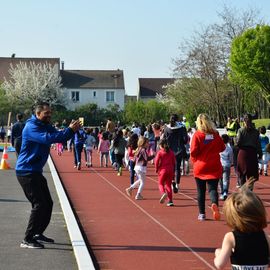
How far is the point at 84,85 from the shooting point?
310 feet

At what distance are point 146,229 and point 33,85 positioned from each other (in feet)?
256

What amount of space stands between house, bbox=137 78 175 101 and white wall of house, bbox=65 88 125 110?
17805mm

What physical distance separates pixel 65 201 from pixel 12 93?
244 feet

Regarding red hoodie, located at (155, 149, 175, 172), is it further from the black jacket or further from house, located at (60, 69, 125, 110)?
house, located at (60, 69, 125, 110)

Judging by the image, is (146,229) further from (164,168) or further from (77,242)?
(164,168)

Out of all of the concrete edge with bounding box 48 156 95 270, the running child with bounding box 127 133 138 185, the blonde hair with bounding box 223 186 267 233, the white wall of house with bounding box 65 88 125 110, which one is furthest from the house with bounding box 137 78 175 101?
the blonde hair with bounding box 223 186 267 233

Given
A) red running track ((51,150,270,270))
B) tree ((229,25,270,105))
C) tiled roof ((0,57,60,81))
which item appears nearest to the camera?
red running track ((51,150,270,270))

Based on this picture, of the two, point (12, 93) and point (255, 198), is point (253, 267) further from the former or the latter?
point (12, 93)

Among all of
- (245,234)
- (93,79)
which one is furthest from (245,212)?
(93,79)

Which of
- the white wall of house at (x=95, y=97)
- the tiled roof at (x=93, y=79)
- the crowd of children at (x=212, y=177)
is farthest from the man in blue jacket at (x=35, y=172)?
the tiled roof at (x=93, y=79)

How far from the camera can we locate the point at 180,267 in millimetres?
7473

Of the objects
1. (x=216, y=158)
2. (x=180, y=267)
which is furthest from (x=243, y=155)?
(x=180, y=267)

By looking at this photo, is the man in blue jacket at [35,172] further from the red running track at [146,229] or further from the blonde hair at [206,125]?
the blonde hair at [206,125]

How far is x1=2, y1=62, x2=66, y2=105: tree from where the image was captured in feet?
283
